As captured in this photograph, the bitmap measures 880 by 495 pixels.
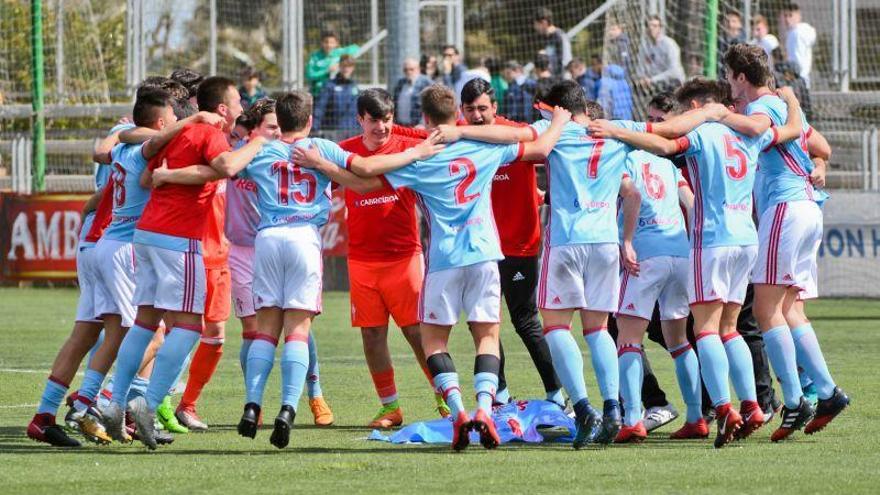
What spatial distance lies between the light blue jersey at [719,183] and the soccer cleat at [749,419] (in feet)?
3.04

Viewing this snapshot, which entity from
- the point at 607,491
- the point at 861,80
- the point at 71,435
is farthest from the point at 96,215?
the point at 861,80

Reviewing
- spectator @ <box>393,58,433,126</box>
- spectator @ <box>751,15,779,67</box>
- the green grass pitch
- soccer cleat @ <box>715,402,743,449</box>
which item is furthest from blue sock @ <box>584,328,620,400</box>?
spectator @ <box>393,58,433,126</box>

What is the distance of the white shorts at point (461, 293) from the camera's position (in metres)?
8.85

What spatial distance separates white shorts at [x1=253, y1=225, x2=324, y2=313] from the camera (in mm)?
8867

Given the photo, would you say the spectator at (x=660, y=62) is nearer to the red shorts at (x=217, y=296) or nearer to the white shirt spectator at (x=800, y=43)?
the white shirt spectator at (x=800, y=43)

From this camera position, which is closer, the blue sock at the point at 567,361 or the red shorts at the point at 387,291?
the blue sock at the point at 567,361

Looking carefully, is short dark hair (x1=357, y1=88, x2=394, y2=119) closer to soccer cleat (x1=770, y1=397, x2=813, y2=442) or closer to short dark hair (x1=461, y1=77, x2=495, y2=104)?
short dark hair (x1=461, y1=77, x2=495, y2=104)

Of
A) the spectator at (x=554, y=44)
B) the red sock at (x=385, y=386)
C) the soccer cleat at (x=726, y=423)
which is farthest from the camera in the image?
the spectator at (x=554, y=44)

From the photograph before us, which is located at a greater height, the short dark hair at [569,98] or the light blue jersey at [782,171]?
the short dark hair at [569,98]

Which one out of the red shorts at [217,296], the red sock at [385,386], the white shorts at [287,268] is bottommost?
the red sock at [385,386]

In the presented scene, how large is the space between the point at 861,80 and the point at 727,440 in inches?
584

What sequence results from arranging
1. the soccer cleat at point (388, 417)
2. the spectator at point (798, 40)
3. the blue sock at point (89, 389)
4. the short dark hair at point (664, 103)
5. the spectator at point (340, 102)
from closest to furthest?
the blue sock at point (89, 389)
the short dark hair at point (664, 103)
the soccer cleat at point (388, 417)
the spectator at point (798, 40)
the spectator at point (340, 102)

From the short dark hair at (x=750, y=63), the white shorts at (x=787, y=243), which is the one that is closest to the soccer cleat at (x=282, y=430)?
the white shorts at (x=787, y=243)

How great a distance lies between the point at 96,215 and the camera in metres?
9.82
